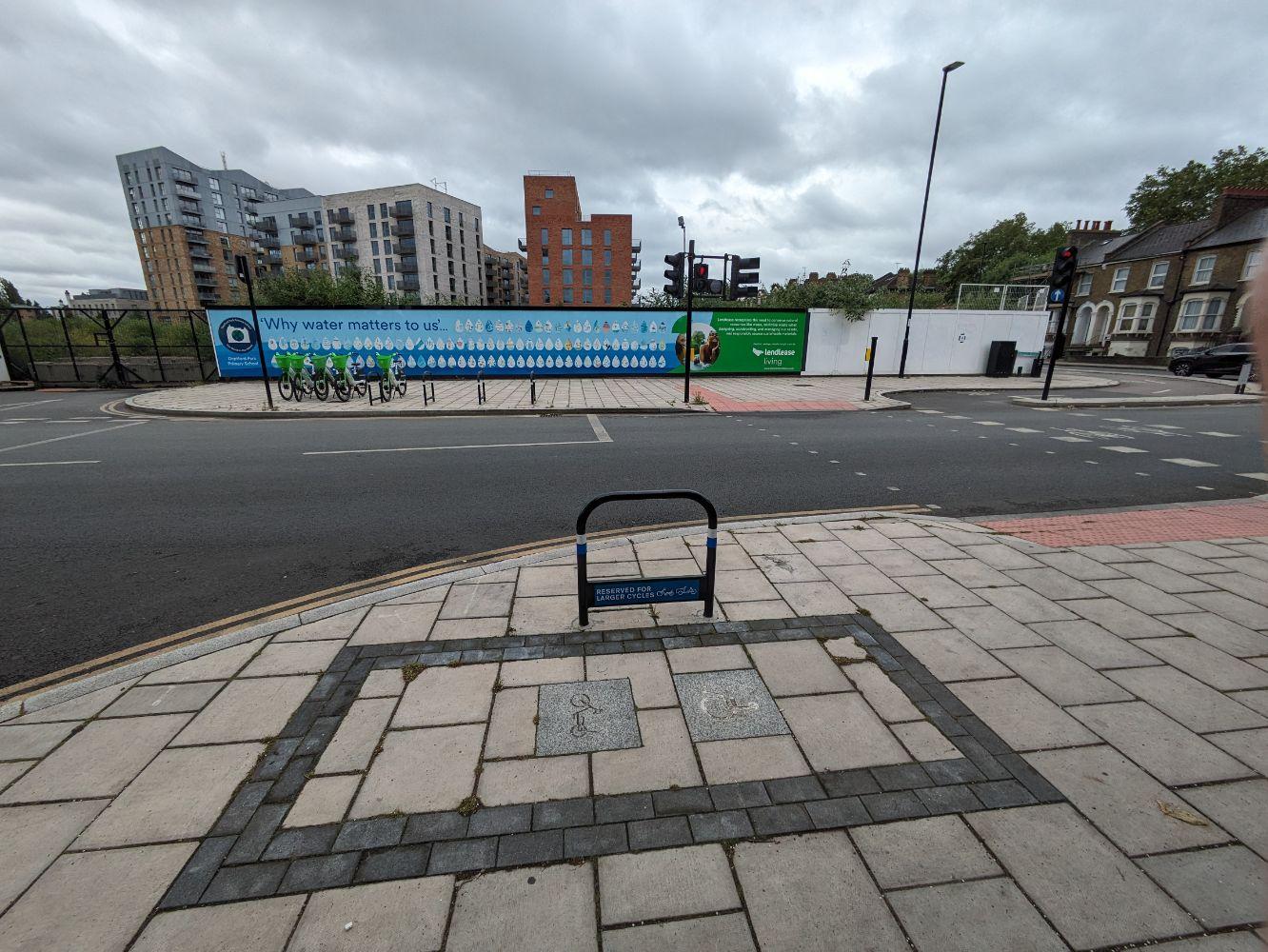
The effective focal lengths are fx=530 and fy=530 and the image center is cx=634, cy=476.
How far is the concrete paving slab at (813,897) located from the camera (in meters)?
1.76

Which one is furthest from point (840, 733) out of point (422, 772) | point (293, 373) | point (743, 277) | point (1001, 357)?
point (1001, 357)

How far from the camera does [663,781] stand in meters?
2.36

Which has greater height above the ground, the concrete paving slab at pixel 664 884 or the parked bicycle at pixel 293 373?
the parked bicycle at pixel 293 373

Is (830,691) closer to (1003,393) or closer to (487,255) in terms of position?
(1003,393)

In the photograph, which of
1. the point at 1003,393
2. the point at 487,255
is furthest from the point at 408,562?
the point at 487,255

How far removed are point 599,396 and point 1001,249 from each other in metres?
53.8

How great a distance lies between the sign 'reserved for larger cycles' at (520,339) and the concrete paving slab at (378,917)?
16363 millimetres

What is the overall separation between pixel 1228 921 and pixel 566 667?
2782 mm

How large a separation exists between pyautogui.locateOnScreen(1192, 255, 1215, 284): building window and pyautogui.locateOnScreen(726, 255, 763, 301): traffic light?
36282 mm

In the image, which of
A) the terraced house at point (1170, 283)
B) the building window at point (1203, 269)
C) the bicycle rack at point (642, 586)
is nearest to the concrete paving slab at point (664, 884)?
the bicycle rack at point (642, 586)

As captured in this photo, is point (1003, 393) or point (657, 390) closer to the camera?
point (657, 390)

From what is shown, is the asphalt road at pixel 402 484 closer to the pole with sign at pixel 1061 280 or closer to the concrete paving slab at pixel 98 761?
the concrete paving slab at pixel 98 761

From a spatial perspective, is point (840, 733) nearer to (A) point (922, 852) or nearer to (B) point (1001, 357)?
(A) point (922, 852)

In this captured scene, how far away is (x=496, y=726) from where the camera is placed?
2.69 meters
